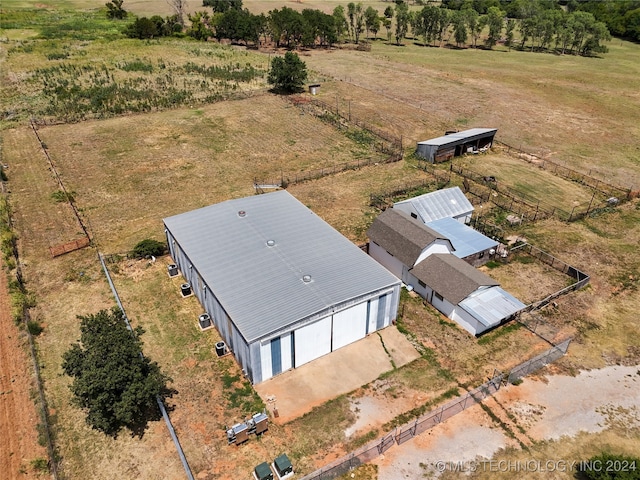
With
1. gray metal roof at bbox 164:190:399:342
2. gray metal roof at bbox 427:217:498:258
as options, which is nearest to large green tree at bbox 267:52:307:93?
gray metal roof at bbox 164:190:399:342

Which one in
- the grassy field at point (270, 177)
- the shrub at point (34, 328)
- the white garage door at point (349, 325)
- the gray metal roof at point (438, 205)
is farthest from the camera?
the gray metal roof at point (438, 205)

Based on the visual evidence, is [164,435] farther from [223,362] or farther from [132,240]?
[132,240]

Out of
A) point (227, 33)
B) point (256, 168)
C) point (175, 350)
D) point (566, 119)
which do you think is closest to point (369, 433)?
point (175, 350)

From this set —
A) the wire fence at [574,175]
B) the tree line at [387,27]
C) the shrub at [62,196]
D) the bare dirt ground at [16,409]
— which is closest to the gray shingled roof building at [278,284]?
the bare dirt ground at [16,409]

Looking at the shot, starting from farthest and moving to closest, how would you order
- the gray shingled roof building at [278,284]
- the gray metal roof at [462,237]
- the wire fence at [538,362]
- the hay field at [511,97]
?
the hay field at [511,97] → the gray metal roof at [462,237] → the wire fence at [538,362] → the gray shingled roof building at [278,284]

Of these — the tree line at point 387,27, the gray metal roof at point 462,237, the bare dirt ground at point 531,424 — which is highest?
the tree line at point 387,27

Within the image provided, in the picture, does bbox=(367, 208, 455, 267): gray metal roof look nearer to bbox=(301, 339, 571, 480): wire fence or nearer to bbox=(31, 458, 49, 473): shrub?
bbox=(301, 339, 571, 480): wire fence

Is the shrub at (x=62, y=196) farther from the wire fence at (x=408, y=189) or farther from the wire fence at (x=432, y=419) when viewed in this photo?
the wire fence at (x=432, y=419)
